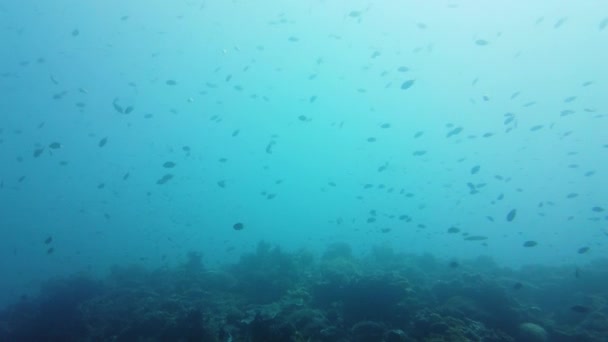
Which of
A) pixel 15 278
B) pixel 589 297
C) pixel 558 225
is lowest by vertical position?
pixel 15 278

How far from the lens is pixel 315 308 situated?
1198cm

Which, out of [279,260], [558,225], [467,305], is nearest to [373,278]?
[467,305]

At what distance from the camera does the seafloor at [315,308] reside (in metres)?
9.44

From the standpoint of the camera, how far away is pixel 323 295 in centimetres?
1310

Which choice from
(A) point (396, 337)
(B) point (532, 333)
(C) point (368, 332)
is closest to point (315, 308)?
(C) point (368, 332)

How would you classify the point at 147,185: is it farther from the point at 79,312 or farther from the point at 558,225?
the point at 558,225

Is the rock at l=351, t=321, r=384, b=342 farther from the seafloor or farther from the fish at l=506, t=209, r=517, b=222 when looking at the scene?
the fish at l=506, t=209, r=517, b=222

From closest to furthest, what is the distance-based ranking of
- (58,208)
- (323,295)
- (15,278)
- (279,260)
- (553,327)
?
(553,327)
(323,295)
(279,260)
(15,278)
(58,208)

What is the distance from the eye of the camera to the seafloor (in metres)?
9.44

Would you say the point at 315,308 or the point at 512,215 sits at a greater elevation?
the point at 512,215

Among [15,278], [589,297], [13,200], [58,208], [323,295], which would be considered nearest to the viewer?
[323,295]

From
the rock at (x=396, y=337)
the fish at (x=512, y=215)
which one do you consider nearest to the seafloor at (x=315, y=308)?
the rock at (x=396, y=337)

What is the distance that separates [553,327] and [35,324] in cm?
1908

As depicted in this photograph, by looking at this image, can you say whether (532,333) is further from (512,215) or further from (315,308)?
(315,308)
